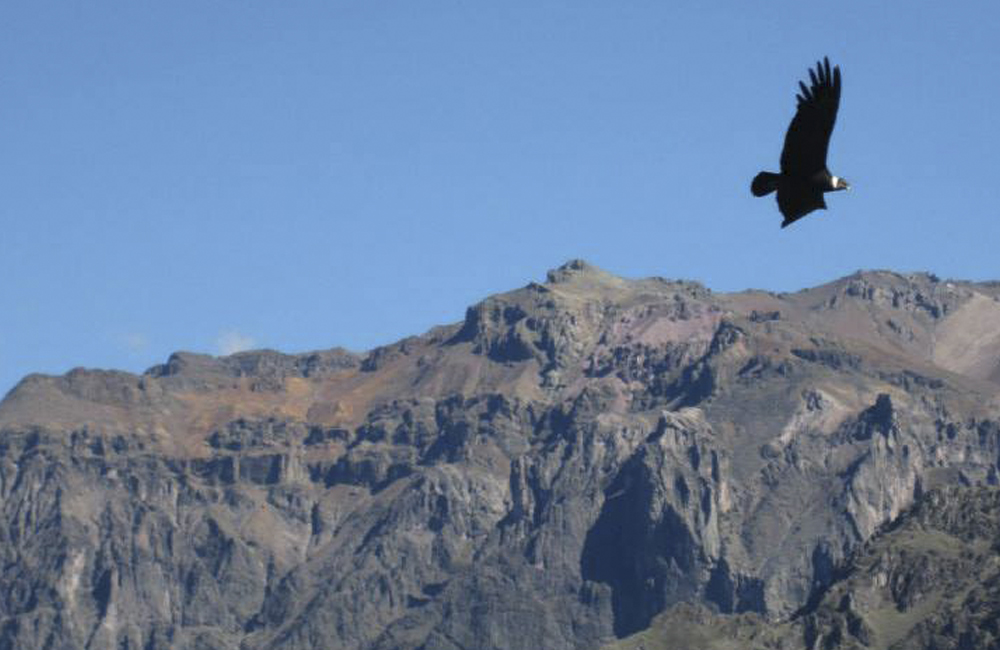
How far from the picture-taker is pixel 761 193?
51.1 m

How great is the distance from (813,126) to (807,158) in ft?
2.26

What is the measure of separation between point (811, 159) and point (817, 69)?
1.99m

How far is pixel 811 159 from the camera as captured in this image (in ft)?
167

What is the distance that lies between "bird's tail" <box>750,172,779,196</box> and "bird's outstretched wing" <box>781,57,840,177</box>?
1.02 ft

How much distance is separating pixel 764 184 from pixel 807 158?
1.02 metres

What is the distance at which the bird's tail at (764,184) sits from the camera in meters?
51.0

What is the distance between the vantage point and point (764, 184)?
51.3 meters

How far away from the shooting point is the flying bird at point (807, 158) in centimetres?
4994

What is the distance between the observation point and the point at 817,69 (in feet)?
163

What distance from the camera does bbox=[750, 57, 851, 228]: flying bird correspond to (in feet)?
164

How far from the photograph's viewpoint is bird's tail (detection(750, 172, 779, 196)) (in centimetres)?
5103

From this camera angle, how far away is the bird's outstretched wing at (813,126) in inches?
1955

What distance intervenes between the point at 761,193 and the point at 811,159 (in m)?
1.19

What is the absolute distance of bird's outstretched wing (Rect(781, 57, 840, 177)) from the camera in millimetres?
49656
